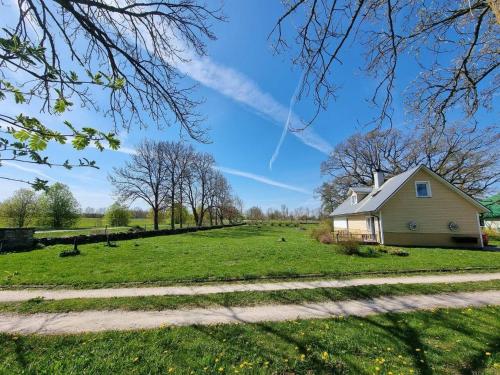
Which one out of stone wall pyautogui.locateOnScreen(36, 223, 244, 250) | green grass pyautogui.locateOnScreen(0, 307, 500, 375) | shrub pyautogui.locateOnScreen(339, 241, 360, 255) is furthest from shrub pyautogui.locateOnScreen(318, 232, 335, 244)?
stone wall pyautogui.locateOnScreen(36, 223, 244, 250)

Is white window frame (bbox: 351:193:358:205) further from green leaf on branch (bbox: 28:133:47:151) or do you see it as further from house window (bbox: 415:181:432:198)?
green leaf on branch (bbox: 28:133:47:151)

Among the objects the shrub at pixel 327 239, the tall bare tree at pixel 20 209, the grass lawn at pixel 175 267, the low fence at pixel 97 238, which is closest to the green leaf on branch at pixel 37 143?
the grass lawn at pixel 175 267

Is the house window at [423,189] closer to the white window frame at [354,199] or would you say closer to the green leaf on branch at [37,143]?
the white window frame at [354,199]

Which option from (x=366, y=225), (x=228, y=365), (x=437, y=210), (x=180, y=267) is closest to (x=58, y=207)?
(x=180, y=267)

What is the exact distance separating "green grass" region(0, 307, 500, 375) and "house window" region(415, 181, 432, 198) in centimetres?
1768

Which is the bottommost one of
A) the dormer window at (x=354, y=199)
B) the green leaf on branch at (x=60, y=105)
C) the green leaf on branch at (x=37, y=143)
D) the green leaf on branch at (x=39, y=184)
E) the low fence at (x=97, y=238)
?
the low fence at (x=97, y=238)

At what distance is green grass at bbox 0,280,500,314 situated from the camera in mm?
6535

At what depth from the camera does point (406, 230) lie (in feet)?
67.1

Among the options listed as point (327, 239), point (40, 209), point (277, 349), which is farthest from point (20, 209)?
point (277, 349)

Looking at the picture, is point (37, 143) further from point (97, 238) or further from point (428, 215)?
point (428, 215)

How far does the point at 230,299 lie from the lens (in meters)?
7.12

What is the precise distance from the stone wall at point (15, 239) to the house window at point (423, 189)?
29092 mm

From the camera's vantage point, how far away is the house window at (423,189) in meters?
20.7

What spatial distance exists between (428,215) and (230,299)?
20.2m
